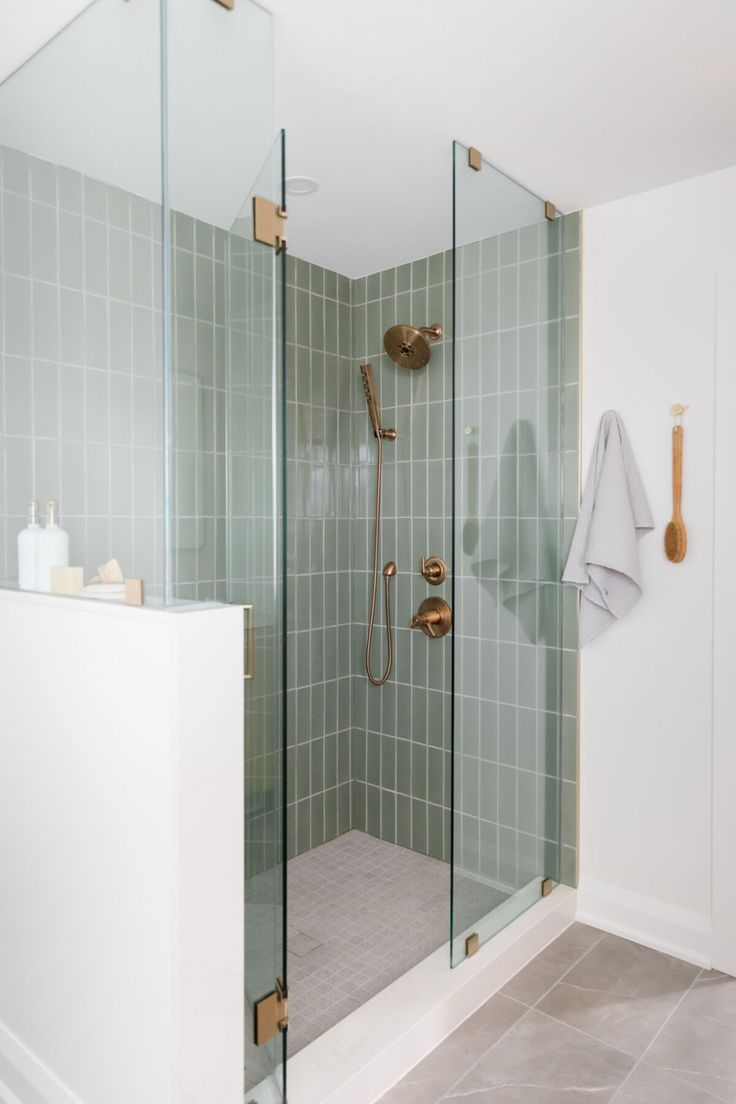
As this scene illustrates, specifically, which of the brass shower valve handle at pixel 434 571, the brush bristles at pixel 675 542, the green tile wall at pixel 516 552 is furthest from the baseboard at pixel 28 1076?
the brush bristles at pixel 675 542

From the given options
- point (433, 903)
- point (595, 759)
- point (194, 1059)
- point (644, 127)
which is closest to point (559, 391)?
point (644, 127)

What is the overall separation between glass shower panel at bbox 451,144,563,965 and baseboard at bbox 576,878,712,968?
0.17 meters

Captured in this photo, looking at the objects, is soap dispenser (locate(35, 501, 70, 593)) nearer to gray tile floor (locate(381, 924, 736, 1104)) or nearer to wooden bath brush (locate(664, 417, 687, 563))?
gray tile floor (locate(381, 924, 736, 1104))

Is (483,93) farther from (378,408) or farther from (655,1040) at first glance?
(655,1040)

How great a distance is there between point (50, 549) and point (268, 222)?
0.84 m

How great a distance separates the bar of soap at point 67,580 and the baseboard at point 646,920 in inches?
79.9

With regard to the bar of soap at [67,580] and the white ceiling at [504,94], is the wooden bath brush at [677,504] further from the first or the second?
the bar of soap at [67,580]

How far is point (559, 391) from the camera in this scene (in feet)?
8.60

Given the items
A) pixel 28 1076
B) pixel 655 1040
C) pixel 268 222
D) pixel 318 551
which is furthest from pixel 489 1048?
pixel 268 222

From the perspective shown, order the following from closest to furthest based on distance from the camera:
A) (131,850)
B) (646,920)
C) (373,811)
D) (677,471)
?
(131,850)
(677,471)
(646,920)
(373,811)

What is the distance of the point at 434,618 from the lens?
9.68ft

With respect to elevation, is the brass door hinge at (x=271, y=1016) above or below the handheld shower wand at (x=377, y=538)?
below

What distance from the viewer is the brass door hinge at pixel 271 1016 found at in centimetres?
157

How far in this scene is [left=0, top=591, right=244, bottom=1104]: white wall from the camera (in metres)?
1.35
